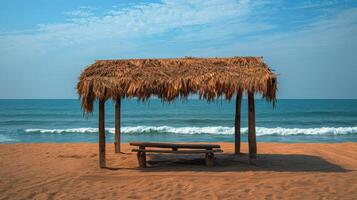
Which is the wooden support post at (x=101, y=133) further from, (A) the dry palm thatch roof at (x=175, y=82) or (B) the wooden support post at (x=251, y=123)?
(B) the wooden support post at (x=251, y=123)

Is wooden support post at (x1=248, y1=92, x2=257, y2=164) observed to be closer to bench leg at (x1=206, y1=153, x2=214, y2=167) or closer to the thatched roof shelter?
the thatched roof shelter

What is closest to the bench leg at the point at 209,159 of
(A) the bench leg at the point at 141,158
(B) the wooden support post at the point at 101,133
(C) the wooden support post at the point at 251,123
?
(C) the wooden support post at the point at 251,123

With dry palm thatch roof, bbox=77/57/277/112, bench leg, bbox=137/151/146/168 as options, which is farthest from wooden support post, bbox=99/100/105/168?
bench leg, bbox=137/151/146/168

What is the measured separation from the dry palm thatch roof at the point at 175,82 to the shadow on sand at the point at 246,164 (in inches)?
60.7

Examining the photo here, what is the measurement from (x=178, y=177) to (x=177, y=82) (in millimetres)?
1826

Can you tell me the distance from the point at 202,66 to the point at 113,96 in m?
1.99

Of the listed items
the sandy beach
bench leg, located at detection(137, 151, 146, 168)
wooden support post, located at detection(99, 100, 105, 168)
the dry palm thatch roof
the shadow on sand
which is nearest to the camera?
the sandy beach

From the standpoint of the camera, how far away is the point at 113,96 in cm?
741

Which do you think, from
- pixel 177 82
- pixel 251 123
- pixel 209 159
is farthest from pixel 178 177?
pixel 251 123

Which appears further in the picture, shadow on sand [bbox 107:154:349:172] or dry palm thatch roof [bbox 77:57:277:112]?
shadow on sand [bbox 107:154:349:172]

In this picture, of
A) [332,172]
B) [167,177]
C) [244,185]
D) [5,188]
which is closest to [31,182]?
[5,188]

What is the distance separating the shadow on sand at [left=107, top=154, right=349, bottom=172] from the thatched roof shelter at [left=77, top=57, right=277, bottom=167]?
0.53 m

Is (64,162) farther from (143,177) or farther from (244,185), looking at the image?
(244,185)

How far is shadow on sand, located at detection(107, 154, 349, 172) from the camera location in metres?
8.02
